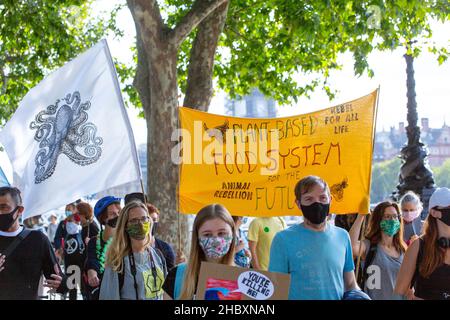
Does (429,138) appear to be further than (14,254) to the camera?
Yes

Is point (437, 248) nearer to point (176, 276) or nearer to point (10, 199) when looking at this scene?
point (176, 276)

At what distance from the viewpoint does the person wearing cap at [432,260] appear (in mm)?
5137

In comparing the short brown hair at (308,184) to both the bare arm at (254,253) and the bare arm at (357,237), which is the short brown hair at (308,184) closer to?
the bare arm at (357,237)

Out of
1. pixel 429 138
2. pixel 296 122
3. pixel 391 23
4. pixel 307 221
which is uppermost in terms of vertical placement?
pixel 429 138

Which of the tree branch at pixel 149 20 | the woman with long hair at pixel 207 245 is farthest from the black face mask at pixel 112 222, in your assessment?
the tree branch at pixel 149 20

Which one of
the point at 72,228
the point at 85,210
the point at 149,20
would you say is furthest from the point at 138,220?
the point at 72,228

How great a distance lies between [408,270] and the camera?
5.28 m

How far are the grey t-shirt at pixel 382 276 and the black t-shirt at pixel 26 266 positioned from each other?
250 centimetres

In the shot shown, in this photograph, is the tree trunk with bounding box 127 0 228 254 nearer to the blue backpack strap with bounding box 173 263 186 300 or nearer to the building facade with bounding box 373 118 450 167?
the blue backpack strap with bounding box 173 263 186 300

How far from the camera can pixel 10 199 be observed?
608cm

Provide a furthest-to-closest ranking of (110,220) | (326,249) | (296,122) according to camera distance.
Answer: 1. (296,122)
2. (110,220)
3. (326,249)

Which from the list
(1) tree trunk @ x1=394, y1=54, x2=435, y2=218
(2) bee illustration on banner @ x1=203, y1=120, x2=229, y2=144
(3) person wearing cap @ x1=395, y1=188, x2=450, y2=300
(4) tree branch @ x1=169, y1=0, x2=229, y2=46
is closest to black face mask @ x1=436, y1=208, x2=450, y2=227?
(3) person wearing cap @ x1=395, y1=188, x2=450, y2=300
